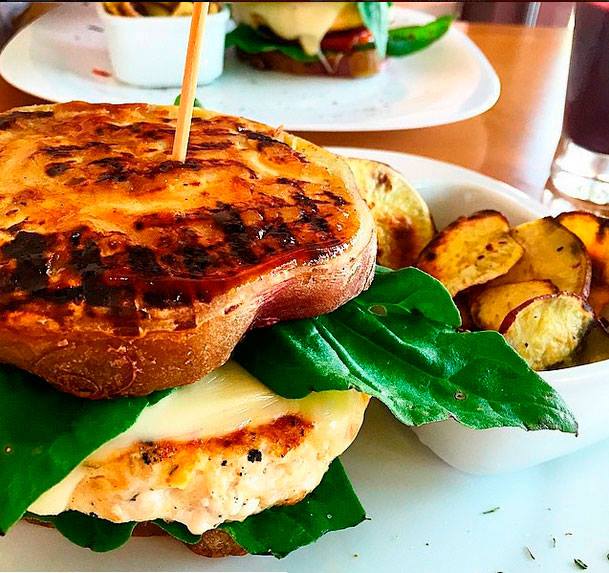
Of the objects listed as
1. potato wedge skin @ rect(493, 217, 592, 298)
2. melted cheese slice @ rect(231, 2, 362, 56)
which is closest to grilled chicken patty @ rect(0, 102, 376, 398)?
potato wedge skin @ rect(493, 217, 592, 298)

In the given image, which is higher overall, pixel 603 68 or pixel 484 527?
pixel 603 68

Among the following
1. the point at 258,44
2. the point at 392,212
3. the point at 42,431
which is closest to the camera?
the point at 42,431

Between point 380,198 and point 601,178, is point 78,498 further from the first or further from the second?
point 601,178

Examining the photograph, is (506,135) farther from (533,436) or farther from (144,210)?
(144,210)

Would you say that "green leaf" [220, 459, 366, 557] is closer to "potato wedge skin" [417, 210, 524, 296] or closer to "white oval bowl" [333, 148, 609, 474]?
"white oval bowl" [333, 148, 609, 474]

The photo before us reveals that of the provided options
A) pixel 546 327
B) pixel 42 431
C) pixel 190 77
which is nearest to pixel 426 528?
pixel 546 327


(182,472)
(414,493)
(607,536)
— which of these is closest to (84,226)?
(182,472)

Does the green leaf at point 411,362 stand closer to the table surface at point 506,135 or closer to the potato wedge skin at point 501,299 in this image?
the potato wedge skin at point 501,299
